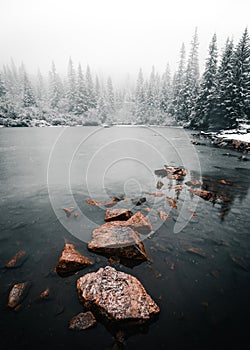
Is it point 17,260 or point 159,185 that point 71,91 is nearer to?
point 159,185

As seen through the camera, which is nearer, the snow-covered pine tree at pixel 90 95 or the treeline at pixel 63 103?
the treeline at pixel 63 103

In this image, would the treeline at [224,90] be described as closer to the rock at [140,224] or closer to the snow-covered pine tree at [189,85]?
the snow-covered pine tree at [189,85]

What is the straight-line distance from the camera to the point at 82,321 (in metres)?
3.75

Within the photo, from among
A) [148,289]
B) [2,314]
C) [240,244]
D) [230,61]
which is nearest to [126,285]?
[148,289]

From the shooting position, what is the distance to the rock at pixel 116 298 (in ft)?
11.9

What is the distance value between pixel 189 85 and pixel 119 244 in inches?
2235

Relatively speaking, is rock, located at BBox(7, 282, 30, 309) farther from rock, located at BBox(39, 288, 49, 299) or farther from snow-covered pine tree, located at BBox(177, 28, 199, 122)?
snow-covered pine tree, located at BBox(177, 28, 199, 122)

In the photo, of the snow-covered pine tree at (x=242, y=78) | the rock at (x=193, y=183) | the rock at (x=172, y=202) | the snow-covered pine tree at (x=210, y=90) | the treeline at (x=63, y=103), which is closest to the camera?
the rock at (x=172, y=202)

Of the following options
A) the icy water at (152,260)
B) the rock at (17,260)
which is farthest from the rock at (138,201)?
the rock at (17,260)

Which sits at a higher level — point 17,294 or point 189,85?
point 189,85

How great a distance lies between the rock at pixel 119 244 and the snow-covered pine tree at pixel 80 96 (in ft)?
237

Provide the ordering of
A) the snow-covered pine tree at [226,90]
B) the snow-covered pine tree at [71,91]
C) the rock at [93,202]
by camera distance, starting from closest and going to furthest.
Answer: the rock at [93,202], the snow-covered pine tree at [226,90], the snow-covered pine tree at [71,91]

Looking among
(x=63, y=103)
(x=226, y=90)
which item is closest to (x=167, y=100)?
(x=226, y=90)

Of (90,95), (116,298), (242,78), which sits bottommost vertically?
(116,298)
